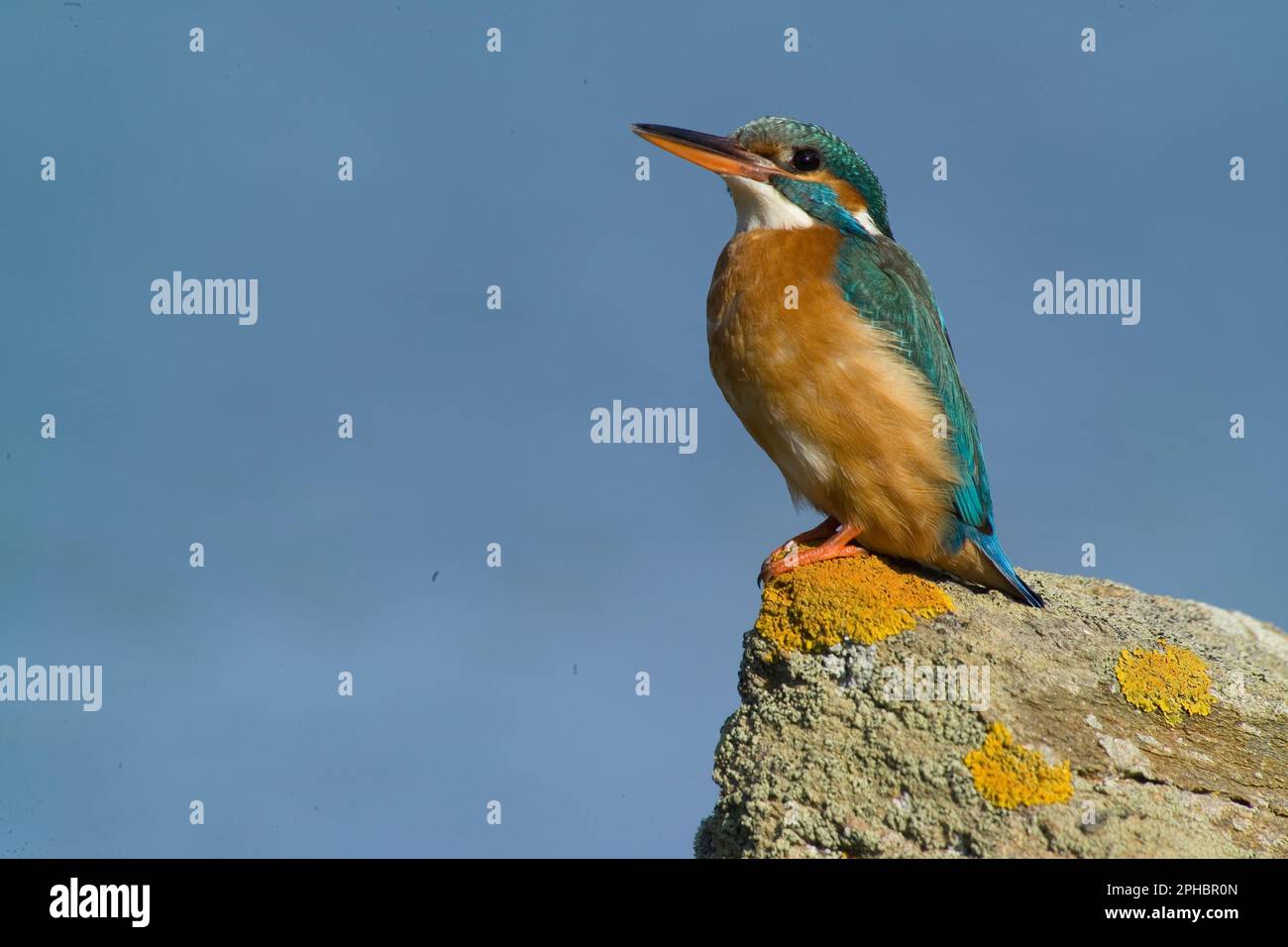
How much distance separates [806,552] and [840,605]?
1.91 feet

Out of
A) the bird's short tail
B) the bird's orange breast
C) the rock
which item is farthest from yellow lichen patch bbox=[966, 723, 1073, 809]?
the bird's orange breast

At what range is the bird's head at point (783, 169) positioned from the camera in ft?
19.3

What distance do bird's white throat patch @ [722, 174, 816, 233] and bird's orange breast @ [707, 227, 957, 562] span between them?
17.2 inches

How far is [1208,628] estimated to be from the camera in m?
5.92

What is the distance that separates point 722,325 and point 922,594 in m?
1.56

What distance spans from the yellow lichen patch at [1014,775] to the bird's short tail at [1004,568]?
115cm

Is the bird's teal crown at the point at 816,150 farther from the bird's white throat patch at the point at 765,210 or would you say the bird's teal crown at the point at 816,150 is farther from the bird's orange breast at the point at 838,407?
the bird's orange breast at the point at 838,407

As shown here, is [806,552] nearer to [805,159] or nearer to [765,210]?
[765,210]

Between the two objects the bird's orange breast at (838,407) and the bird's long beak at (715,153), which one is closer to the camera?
the bird's orange breast at (838,407)

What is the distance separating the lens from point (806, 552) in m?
5.26

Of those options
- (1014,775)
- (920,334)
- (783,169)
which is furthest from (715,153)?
(1014,775)

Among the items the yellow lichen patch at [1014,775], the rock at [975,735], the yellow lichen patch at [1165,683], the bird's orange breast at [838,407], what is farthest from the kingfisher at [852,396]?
the yellow lichen patch at [1014,775]
